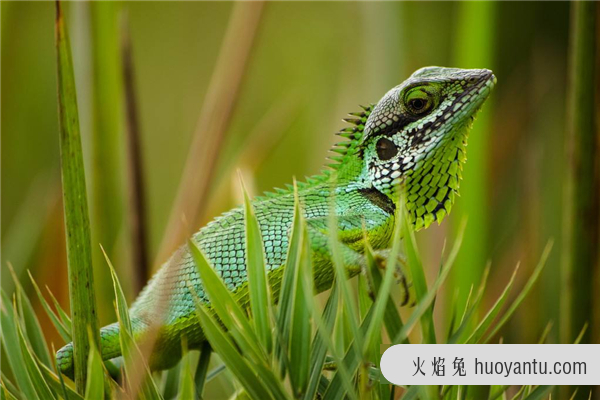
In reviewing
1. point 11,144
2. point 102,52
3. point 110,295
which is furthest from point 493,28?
point 11,144

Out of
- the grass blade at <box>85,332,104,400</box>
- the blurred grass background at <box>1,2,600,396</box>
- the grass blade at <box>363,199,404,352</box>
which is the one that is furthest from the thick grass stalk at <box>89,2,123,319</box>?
the grass blade at <box>363,199,404,352</box>

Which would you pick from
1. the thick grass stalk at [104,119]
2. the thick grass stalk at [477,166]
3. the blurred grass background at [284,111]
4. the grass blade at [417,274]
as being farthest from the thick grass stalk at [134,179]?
the thick grass stalk at [477,166]

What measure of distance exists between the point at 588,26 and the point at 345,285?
50 centimetres

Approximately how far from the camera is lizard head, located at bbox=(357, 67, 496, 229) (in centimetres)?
74

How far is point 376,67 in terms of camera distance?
1.19 m

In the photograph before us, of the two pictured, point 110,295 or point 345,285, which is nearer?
point 345,285

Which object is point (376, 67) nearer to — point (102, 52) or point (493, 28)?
point (493, 28)

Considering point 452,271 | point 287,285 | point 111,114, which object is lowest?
point 452,271

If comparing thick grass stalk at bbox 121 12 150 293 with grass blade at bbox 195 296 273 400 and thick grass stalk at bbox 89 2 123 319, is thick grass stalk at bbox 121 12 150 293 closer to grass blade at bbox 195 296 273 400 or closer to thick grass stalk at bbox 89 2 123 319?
thick grass stalk at bbox 89 2 123 319

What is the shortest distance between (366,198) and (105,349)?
0.36 m

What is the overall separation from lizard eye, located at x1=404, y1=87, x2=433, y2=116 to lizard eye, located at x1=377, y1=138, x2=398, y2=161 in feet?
0.17

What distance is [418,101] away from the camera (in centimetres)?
76

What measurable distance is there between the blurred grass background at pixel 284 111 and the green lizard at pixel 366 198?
0.44 ft

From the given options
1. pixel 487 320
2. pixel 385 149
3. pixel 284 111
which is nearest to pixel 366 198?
pixel 385 149
